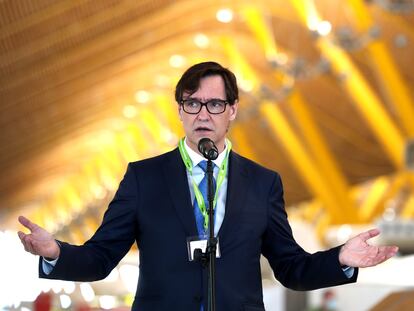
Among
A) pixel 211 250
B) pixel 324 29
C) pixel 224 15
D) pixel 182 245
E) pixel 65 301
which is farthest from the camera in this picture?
pixel 224 15

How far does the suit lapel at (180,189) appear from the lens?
509cm

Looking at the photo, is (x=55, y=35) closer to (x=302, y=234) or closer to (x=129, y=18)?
(x=129, y=18)

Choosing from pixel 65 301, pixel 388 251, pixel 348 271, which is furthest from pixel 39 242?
pixel 65 301

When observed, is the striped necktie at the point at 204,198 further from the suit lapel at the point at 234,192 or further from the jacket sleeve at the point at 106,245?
the jacket sleeve at the point at 106,245

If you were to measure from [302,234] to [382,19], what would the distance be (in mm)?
22022

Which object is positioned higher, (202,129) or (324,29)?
(324,29)

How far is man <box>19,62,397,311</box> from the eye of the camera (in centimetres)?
504

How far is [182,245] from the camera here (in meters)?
5.06

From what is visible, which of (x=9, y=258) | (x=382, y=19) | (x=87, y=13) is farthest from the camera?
(x=382, y=19)

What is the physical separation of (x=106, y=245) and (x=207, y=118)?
0.72m

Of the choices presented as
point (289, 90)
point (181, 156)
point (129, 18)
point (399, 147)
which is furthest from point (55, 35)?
point (181, 156)

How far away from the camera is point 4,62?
32.5m

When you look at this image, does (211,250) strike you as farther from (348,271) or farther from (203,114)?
(348,271)

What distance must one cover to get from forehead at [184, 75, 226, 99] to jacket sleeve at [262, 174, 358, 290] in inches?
20.6
